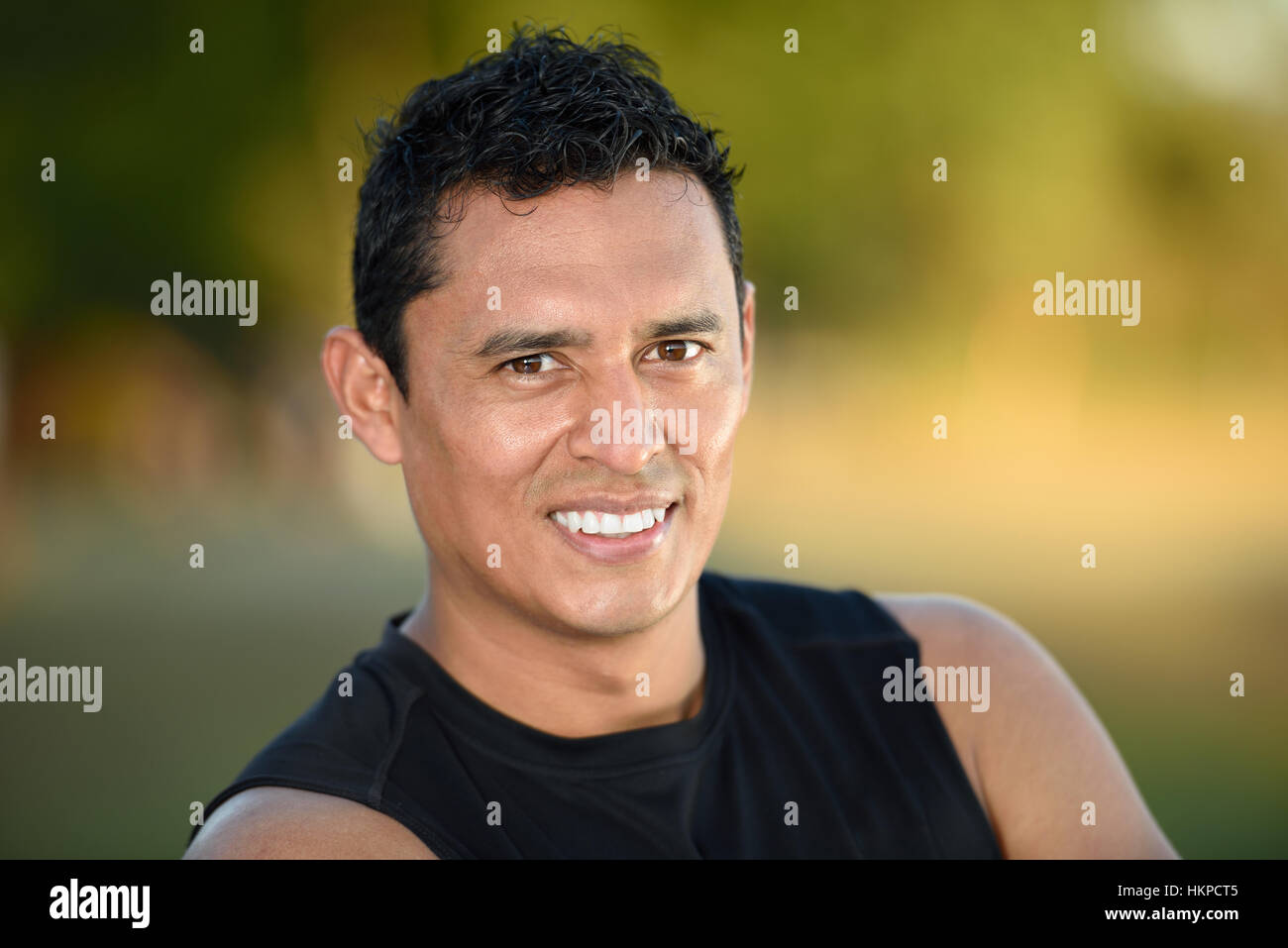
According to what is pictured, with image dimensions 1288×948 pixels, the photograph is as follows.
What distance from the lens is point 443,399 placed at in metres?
1.72

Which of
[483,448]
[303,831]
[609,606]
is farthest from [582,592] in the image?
[303,831]

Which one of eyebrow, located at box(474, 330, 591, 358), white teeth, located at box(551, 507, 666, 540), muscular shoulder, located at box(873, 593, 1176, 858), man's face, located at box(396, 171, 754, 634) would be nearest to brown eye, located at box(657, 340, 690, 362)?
man's face, located at box(396, 171, 754, 634)

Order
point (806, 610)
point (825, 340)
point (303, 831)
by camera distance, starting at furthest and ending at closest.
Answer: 1. point (825, 340)
2. point (806, 610)
3. point (303, 831)

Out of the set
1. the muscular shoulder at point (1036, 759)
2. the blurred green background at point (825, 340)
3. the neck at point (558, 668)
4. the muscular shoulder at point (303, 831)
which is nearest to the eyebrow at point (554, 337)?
the neck at point (558, 668)

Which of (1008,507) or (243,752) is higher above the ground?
(1008,507)

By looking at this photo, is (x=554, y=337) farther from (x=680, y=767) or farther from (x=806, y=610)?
(x=806, y=610)

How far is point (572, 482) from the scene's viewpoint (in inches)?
65.5

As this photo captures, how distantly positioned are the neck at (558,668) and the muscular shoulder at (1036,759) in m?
0.50

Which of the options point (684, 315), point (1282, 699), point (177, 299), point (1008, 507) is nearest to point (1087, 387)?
point (1008, 507)

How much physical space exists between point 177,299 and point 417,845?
18.8 feet

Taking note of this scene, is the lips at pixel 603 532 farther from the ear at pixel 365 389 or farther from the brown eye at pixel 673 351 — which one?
the ear at pixel 365 389

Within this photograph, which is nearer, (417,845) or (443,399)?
(417,845)

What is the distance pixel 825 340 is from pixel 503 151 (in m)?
5.99
